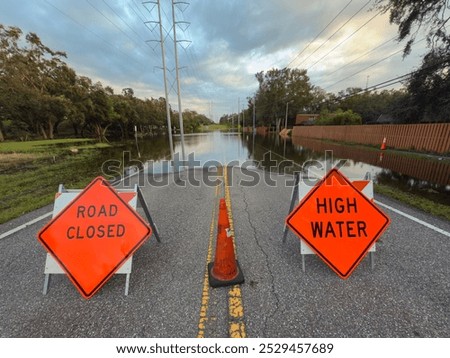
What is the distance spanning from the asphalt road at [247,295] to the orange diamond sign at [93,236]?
1.03ft

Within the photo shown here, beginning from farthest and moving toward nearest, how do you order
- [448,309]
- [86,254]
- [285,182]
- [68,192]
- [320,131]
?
1. [320,131]
2. [285,182]
3. [68,192]
4. [86,254]
5. [448,309]

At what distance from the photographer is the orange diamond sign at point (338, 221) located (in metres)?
2.83

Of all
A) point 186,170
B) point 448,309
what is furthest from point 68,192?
point 186,170

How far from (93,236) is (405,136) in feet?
72.0

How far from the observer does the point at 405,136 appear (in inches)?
674

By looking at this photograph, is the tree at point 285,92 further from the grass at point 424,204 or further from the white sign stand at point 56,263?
the white sign stand at point 56,263

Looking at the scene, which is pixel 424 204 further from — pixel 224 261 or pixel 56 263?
pixel 56 263

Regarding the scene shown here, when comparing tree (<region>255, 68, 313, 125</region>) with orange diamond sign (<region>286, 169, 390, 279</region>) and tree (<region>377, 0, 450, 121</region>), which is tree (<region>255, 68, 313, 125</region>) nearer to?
tree (<region>377, 0, 450, 121</region>)

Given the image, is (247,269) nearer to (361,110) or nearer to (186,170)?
(186,170)

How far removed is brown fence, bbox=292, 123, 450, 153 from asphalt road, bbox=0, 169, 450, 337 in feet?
47.8

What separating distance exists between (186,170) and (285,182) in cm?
497

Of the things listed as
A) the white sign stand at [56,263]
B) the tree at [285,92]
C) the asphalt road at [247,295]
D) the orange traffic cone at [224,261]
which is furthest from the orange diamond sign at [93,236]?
the tree at [285,92]

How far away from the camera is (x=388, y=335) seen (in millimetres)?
2031

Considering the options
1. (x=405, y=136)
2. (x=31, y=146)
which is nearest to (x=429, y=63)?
(x=405, y=136)
